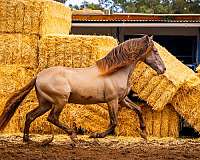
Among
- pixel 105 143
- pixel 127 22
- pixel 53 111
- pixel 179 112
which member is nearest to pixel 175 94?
pixel 179 112

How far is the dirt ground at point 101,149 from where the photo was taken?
8180 millimetres

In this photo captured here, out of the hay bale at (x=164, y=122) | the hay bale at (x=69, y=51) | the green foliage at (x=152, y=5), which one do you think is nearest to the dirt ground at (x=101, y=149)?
the hay bale at (x=164, y=122)

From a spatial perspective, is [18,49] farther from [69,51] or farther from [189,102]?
[189,102]

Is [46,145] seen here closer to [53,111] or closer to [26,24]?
[53,111]

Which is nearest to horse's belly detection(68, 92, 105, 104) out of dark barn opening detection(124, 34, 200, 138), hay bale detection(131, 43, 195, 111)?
hay bale detection(131, 43, 195, 111)

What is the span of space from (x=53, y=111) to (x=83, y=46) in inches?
85.0

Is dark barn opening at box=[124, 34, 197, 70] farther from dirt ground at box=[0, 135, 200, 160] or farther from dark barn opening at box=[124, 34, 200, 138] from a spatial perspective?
dirt ground at box=[0, 135, 200, 160]

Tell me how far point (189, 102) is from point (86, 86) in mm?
2272

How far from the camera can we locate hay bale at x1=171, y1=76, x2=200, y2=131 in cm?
1123

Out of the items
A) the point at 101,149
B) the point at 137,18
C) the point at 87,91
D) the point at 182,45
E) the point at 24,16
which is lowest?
the point at 101,149

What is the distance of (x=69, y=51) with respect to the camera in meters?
11.5

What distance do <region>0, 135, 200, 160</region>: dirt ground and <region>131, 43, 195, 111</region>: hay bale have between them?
2.35 ft

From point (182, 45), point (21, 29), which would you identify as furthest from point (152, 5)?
point (21, 29)

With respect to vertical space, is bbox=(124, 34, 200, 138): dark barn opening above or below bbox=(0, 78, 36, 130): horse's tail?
above
